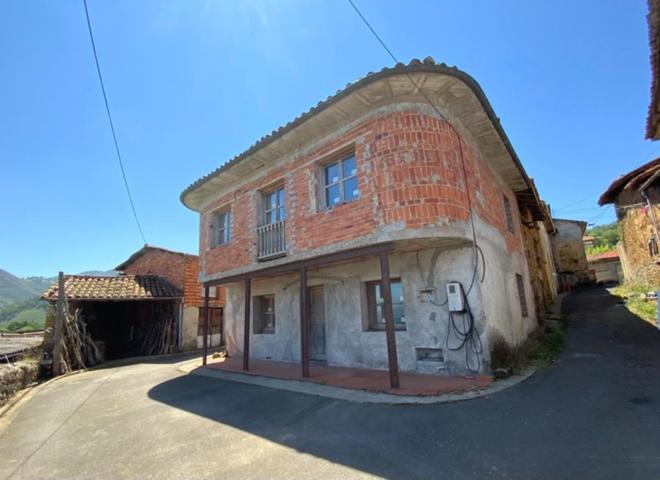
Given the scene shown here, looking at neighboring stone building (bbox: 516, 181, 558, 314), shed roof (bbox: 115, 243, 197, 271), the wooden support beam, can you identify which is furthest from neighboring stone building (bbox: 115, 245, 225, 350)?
neighboring stone building (bbox: 516, 181, 558, 314)

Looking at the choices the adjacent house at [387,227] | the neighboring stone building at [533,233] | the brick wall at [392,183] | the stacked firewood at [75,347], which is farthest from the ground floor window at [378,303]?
the stacked firewood at [75,347]

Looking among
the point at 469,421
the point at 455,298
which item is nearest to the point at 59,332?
the point at 455,298

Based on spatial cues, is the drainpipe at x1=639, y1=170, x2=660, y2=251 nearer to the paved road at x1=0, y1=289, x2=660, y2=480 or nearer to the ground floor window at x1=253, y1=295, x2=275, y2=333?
the paved road at x1=0, y1=289, x2=660, y2=480

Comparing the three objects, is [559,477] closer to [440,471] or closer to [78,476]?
[440,471]

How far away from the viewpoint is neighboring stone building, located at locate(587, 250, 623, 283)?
3303cm

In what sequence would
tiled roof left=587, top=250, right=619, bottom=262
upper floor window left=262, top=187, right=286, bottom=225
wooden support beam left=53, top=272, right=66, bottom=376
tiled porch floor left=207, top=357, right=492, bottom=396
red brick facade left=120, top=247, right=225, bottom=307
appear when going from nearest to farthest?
tiled porch floor left=207, top=357, right=492, bottom=396, upper floor window left=262, top=187, right=286, bottom=225, wooden support beam left=53, top=272, right=66, bottom=376, red brick facade left=120, top=247, right=225, bottom=307, tiled roof left=587, top=250, right=619, bottom=262

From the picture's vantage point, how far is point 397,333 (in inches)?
289

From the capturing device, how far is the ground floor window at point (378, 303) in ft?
24.8

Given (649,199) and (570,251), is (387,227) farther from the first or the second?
(570,251)

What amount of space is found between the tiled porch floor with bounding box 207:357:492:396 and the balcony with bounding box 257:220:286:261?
2962mm

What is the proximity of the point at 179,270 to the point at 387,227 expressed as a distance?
13.4 meters

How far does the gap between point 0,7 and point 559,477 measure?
10265mm

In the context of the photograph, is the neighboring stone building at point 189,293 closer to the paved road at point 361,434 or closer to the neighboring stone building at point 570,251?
the paved road at point 361,434

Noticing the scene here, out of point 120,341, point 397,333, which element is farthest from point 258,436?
point 120,341
